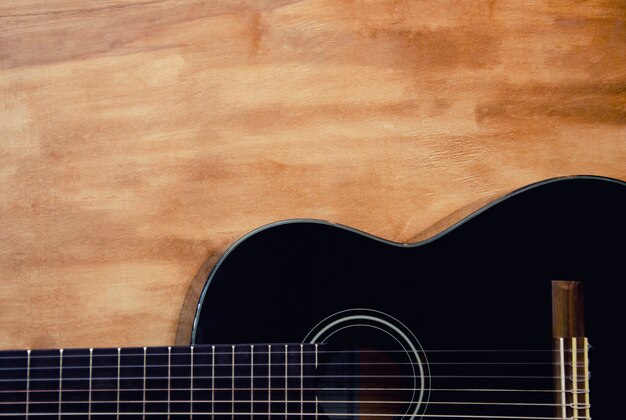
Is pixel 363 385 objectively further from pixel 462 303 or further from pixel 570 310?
pixel 570 310

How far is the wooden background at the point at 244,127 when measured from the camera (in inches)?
32.4

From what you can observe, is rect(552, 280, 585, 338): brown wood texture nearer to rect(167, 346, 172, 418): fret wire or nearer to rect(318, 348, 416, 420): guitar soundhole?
rect(318, 348, 416, 420): guitar soundhole

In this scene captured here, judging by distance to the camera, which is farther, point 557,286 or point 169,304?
point 169,304

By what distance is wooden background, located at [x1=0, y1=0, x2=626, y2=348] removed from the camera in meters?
0.82

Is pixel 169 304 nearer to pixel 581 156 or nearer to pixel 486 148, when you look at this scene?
pixel 486 148

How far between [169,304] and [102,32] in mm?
414

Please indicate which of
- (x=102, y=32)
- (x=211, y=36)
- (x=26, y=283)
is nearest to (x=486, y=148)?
(x=211, y=36)

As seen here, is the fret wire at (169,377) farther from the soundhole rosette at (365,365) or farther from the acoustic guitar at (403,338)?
the soundhole rosette at (365,365)

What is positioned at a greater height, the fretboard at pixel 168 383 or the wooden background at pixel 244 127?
the wooden background at pixel 244 127

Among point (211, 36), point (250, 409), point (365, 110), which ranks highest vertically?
point (211, 36)

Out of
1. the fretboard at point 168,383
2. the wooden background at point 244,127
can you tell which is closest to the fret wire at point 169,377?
the fretboard at point 168,383

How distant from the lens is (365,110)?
833mm

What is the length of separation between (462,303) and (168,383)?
1.24ft

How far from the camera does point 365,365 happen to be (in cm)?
73
